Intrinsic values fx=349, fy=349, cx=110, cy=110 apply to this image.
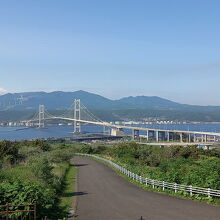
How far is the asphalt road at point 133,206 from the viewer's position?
41.8 ft

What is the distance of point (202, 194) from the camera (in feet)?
52.1

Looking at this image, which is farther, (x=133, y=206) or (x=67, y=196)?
(x=67, y=196)

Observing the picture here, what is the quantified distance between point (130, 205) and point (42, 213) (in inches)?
186

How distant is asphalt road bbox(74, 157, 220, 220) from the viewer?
12727mm

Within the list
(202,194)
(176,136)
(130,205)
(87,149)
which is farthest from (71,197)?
(176,136)

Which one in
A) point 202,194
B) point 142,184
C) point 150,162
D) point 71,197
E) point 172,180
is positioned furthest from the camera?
point 150,162

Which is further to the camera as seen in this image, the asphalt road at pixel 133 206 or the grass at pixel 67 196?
the grass at pixel 67 196

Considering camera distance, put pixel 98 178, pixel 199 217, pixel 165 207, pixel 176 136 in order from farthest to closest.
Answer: pixel 176 136
pixel 98 178
pixel 165 207
pixel 199 217

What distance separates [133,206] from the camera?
47.6ft

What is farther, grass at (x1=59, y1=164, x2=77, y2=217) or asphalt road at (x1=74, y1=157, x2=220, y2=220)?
grass at (x1=59, y1=164, x2=77, y2=217)

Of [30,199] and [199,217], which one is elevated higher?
[30,199]

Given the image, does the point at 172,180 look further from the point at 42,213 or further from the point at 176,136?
the point at 176,136

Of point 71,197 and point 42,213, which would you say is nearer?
point 42,213

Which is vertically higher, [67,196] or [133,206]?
[133,206]
